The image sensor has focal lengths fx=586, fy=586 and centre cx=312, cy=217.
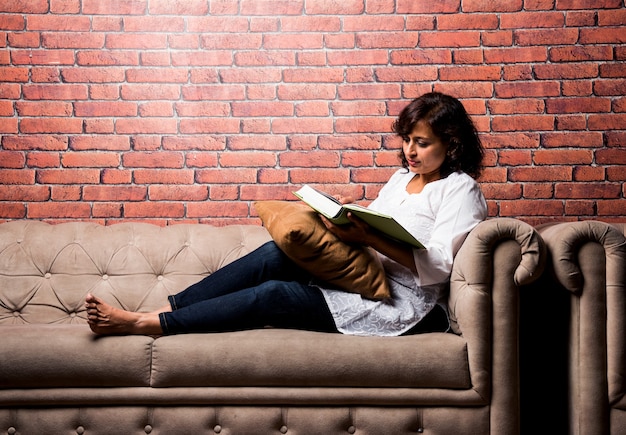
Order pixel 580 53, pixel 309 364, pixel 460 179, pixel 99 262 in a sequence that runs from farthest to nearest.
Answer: pixel 580 53 < pixel 99 262 < pixel 460 179 < pixel 309 364

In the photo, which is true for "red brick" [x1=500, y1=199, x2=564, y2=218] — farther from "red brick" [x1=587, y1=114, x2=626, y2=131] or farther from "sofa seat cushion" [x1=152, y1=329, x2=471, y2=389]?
"sofa seat cushion" [x1=152, y1=329, x2=471, y2=389]

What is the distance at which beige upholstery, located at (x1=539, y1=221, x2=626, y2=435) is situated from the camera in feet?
5.59

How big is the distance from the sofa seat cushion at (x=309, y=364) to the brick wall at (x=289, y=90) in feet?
3.65

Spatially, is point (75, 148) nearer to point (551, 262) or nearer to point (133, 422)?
point (133, 422)

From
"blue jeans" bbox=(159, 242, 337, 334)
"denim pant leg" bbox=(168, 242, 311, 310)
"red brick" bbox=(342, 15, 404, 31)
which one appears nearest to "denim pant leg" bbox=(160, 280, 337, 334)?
"blue jeans" bbox=(159, 242, 337, 334)

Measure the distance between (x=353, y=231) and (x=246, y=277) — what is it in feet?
1.37

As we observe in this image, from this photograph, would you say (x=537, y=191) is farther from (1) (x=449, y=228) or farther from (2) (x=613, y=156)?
(1) (x=449, y=228)

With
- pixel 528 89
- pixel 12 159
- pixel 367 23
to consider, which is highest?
pixel 367 23

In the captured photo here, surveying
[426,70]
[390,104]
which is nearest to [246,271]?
[390,104]

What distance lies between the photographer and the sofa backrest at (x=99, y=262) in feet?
7.63

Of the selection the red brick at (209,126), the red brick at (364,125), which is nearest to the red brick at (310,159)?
the red brick at (364,125)

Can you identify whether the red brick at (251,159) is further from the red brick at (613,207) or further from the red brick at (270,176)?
the red brick at (613,207)

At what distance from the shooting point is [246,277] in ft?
6.48

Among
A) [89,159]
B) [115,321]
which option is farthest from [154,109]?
[115,321]
